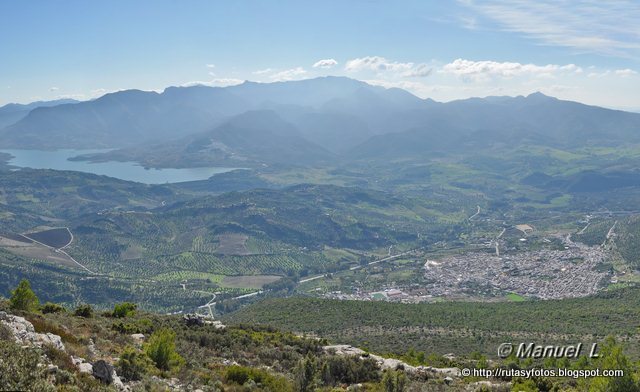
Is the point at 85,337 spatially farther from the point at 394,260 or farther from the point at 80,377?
the point at 394,260

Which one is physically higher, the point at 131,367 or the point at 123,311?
the point at 131,367

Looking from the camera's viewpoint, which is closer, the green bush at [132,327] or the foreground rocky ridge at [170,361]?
the foreground rocky ridge at [170,361]

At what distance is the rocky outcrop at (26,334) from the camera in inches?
659

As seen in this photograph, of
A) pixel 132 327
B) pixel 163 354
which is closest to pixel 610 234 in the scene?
pixel 132 327

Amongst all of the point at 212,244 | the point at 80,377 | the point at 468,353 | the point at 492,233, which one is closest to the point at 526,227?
the point at 492,233

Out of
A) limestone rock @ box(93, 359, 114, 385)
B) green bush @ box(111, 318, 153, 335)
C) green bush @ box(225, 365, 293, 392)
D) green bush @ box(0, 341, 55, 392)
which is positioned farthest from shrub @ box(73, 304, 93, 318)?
green bush @ box(0, 341, 55, 392)

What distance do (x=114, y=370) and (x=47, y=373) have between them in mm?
3526

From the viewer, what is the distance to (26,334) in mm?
17719

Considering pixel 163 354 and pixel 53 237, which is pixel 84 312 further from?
pixel 53 237

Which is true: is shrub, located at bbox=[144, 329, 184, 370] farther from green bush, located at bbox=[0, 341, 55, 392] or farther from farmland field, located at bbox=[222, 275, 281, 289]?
farmland field, located at bbox=[222, 275, 281, 289]

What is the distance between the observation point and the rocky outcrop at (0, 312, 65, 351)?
1675 cm

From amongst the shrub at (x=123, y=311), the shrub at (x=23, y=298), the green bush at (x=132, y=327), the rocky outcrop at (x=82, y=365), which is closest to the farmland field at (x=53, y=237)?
the shrub at (x=123, y=311)

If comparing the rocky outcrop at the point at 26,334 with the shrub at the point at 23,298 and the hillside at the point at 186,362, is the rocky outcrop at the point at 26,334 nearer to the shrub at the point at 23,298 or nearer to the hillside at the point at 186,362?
the hillside at the point at 186,362

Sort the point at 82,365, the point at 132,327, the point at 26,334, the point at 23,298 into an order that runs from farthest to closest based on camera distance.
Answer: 1. the point at 132,327
2. the point at 23,298
3. the point at 26,334
4. the point at 82,365
